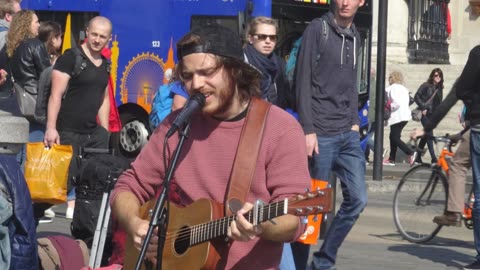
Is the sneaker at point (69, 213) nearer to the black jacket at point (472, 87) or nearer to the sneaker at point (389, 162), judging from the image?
the black jacket at point (472, 87)

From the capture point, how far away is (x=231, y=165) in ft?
14.3

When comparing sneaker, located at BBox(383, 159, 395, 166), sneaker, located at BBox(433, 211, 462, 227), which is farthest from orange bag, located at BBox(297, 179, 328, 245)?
sneaker, located at BBox(383, 159, 395, 166)

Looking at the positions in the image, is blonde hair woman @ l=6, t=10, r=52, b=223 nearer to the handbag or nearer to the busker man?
→ the busker man

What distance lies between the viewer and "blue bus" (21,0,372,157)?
1509cm

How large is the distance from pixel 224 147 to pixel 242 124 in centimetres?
10

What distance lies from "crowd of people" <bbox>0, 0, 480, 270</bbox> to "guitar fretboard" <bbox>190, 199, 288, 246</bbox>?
0.03 metres

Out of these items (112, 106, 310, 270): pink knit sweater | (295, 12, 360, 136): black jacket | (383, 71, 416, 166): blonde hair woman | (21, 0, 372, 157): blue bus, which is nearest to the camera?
(112, 106, 310, 270): pink knit sweater

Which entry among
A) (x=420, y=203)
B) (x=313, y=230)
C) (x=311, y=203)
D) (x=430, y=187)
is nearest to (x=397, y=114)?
(x=420, y=203)

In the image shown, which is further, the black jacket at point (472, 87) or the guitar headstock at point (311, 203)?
the black jacket at point (472, 87)

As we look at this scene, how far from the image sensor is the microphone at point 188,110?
4.26 m

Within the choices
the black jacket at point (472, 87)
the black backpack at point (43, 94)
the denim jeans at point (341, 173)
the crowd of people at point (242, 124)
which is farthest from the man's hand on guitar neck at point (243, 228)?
the black backpack at point (43, 94)

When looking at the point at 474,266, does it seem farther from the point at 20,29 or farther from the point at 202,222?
the point at 202,222

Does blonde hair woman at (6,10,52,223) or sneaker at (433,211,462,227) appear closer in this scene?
sneaker at (433,211,462,227)

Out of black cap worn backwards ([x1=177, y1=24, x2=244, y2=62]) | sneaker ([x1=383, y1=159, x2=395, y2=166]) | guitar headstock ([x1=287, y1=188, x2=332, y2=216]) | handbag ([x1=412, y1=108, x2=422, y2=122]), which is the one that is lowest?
sneaker ([x1=383, y1=159, x2=395, y2=166])
